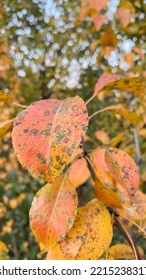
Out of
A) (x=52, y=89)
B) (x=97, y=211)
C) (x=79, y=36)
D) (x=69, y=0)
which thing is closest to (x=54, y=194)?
(x=97, y=211)

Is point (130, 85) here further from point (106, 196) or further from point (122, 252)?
point (122, 252)

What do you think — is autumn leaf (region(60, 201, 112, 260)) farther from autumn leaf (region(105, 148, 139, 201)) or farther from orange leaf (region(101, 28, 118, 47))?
orange leaf (region(101, 28, 118, 47))

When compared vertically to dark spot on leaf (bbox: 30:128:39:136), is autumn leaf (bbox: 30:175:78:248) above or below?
below

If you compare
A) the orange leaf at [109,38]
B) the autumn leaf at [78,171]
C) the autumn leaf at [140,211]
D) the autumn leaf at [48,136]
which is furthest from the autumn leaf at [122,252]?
the orange leaf at [109,38]

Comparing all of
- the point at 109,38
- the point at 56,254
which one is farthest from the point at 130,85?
the point at 109,38

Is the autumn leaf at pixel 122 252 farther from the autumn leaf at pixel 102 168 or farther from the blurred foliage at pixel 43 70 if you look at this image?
the blurred foliage at pixel 43 70

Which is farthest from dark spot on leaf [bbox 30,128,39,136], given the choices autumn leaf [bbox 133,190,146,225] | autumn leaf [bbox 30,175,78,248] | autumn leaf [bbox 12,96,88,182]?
autumn leaf [bbox 133,190,146,225]

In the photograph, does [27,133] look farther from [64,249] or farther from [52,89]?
[52,89]
